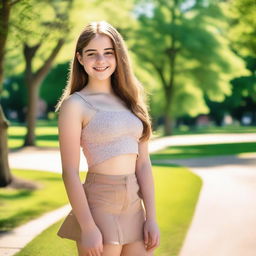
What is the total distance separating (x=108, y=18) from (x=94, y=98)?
23.1 metres

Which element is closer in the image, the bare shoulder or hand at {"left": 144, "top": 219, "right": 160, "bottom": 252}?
the bare shoulder

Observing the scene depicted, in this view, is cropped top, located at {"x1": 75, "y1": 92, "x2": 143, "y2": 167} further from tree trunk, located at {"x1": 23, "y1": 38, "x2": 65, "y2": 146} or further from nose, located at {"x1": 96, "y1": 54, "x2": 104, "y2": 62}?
tree trunk, located at {"x1": 23, "y1": 38, "x2": 65, "y2": 146}

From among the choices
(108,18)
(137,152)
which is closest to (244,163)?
(108,18)

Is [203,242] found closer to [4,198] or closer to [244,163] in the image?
[4,198]

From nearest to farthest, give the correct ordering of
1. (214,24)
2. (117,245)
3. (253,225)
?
(117,245) → (253,225) → (214,24)

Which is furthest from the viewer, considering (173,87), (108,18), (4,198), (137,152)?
(173,87)

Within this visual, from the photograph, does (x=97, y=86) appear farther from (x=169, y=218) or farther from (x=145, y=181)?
(x=169, y=218)

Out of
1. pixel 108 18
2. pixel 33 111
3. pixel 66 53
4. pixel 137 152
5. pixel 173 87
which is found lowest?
pixel 173 87

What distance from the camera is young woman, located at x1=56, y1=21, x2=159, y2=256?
270 cm

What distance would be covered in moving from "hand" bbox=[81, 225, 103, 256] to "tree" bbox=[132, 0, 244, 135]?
113 feet

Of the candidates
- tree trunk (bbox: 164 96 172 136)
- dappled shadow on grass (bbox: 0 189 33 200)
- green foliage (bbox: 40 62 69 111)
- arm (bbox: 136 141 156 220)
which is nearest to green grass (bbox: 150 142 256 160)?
dappled shadow on grass (bbox: 0 189 33 200)

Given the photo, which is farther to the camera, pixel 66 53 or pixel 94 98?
pixel 66 53

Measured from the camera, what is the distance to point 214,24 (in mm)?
37469

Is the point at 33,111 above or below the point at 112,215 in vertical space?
below
